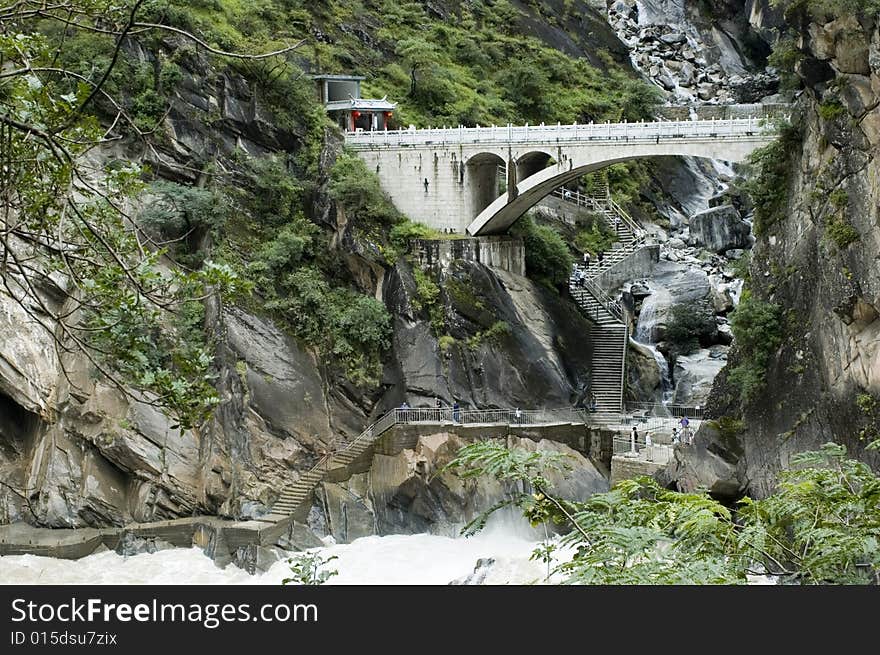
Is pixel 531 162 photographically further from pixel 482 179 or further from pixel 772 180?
pixel 772 180

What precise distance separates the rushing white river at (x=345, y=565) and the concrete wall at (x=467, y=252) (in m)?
11.3

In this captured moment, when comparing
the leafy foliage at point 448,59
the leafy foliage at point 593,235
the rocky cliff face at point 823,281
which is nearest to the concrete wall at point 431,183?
the leafy foliage at point 448,59

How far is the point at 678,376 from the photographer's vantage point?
4125cm

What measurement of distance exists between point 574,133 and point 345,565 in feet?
56.8

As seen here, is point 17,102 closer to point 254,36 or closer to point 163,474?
point 163,474

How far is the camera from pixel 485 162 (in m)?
42.6

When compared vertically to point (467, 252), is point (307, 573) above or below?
below

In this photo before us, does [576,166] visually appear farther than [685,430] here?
Yes

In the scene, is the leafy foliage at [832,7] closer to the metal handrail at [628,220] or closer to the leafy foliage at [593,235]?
the leafy foliage at [593,235]

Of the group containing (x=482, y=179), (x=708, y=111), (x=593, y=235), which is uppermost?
(x=708, y=111)

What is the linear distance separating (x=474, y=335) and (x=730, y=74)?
39255 mm

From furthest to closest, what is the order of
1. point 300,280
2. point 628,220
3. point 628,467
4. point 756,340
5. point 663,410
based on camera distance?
point 628,220 → point 663,410 → point 300,280 → point 628,467 → point 756,340

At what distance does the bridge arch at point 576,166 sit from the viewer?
3638 cm

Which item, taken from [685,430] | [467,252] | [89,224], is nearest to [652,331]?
[467,252]
